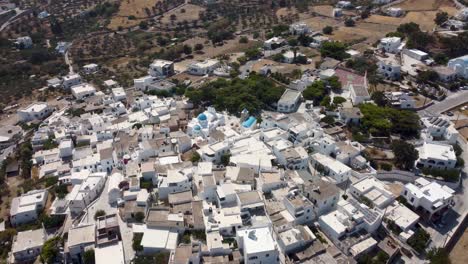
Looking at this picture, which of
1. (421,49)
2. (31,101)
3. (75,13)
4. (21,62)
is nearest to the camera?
Result: (31,101)

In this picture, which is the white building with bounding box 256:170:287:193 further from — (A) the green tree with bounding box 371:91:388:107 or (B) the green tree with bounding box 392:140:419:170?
(A) the green tree with bounding box 371:91:388:107

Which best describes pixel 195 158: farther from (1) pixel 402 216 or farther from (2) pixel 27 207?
(1) pixel 402 216

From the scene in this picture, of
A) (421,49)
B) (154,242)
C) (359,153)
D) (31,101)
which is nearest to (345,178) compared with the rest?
(359,153)

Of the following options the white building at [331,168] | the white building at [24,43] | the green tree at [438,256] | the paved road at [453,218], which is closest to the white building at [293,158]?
the white building at [331,168]

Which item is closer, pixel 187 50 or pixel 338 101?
pixel 338 101

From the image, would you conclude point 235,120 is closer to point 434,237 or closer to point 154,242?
point 154,242

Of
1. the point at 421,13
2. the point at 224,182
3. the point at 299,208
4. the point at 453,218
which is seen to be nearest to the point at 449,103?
the point at 453,218
